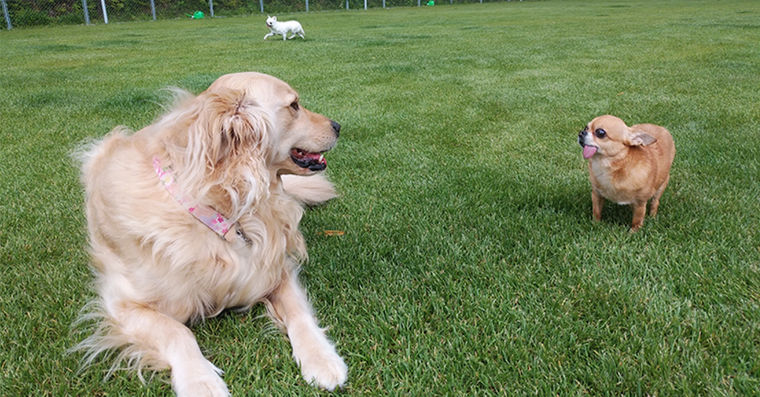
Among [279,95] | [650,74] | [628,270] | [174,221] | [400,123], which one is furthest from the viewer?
[650,74]

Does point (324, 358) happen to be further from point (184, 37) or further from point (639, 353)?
point (184, 37)

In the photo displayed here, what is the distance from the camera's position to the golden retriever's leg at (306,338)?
5.66 ft

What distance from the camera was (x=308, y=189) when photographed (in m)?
3.24

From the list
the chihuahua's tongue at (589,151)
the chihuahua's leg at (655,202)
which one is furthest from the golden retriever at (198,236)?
the chihuahua's leg at (655,202)

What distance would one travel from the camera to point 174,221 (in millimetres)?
1895

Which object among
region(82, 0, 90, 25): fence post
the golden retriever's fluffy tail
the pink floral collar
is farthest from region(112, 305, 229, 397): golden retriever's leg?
region(82, 0, 90, 25): fence post

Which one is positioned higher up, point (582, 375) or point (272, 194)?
point (272, 194)

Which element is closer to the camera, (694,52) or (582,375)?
(582,375)

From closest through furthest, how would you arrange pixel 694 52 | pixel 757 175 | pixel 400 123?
pixel 757 175, pixel 400 123, pixel 694 52

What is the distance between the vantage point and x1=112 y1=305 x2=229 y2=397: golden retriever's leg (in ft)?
5.50

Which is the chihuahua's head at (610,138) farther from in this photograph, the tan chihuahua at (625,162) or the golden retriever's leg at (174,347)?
the golden retriever's leg at (174,347)

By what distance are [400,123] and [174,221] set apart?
3.67 metres

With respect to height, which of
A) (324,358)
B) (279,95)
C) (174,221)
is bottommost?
(324,358)

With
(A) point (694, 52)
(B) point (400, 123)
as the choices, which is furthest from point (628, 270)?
(A) point (694, 52)
